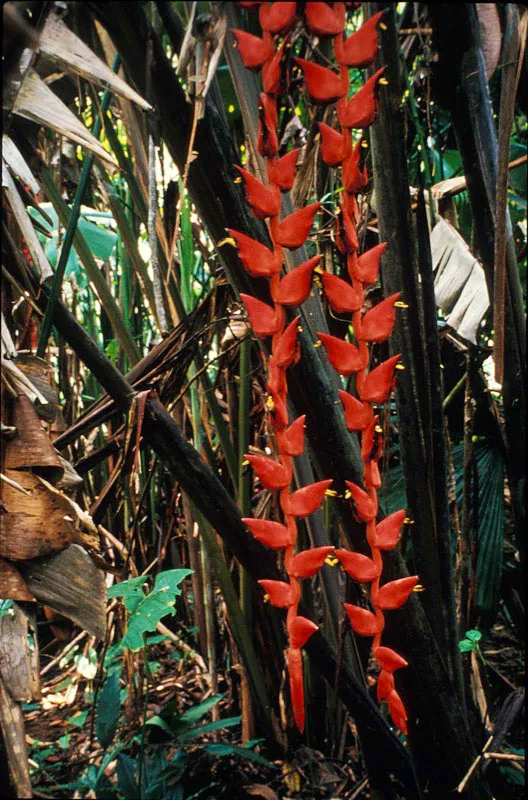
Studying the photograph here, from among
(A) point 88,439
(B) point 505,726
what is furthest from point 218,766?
(A) point 88,439

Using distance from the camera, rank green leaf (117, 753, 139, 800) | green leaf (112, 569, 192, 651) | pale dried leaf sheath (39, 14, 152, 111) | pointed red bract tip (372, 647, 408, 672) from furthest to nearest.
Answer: green leaf (117, 753, 139, 800)
green leaf (112, 569, 192, 651)
pointed red bract tip (372, 647, 408, 672)
pale dried leaf sheath (39, 14, 152, 111)

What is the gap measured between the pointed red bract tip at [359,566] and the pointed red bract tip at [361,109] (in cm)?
31

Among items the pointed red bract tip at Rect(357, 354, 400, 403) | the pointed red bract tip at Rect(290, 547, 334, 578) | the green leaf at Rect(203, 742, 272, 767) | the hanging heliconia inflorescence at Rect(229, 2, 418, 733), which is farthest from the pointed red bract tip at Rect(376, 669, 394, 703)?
the green leaf at Rect(203, 742, 272, 767)

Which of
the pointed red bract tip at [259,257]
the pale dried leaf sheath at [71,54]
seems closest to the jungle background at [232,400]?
the pale dried leaf sheath at [71,54]

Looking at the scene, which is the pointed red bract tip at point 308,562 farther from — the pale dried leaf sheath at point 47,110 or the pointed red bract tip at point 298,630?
the pale dried leaf sheath at point 47,110

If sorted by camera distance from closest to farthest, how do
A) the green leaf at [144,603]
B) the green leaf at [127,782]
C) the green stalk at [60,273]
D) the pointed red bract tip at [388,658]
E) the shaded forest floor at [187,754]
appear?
1. the pointed red bract tip at [388,658]
2. the green stalk at [60,273]
3. the green leaf at [144,603]
4. the green leaf at [127,782]
5. the shaded forest floor at [187,754]

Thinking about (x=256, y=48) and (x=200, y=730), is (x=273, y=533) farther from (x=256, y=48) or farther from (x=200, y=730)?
(x=200, y=730)

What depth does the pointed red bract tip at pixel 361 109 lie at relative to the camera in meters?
0.44

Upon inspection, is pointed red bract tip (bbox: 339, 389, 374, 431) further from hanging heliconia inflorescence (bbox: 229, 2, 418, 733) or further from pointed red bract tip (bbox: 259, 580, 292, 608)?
pointed red bract tip (bbox: 259, 580, 292, 608)

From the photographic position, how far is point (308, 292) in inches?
18.1

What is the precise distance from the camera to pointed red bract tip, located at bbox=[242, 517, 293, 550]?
47cm

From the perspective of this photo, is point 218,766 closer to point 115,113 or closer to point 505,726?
point 505,726

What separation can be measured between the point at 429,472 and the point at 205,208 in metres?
0.40

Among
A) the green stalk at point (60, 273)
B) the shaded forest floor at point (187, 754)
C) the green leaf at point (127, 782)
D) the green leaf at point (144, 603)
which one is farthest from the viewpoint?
the shaded forest floor at point (187, 754)
